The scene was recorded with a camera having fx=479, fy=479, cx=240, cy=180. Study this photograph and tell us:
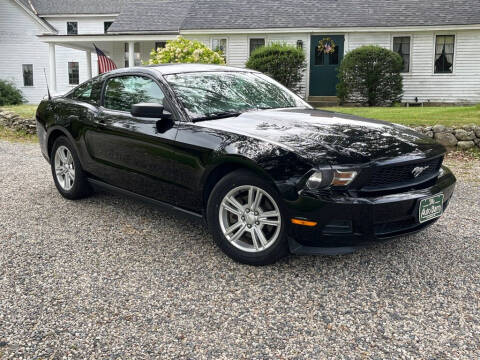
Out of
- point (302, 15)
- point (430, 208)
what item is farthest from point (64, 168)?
point (302, 15)

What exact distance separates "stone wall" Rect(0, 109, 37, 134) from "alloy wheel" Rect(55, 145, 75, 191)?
8018 millimetres

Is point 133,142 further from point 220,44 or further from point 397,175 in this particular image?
point 220,44

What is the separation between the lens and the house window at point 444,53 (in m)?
19.8

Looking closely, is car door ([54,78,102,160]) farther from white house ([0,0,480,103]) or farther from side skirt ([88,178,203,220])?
white house ([0,0,480,103])

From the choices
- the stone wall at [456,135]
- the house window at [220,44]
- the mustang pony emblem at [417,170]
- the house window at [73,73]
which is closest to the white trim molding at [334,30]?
the house window at [220,44]

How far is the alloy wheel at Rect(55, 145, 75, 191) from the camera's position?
5.60 meters

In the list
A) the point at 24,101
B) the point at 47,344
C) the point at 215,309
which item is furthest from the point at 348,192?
the point at 24,101

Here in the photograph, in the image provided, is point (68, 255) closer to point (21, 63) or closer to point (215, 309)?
point (215, 309)

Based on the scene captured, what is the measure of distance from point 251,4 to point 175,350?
21892mm

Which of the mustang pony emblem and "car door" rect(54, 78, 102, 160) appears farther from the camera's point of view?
"car door" rect(54, 78, 102, 160)

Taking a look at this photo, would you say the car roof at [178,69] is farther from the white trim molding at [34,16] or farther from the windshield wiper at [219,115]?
the white trim molding at [34,16]

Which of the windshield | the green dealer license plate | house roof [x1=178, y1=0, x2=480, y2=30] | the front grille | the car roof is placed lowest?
the green dealer license plate

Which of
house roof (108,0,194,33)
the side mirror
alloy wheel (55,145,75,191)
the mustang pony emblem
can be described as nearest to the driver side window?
the side mirror

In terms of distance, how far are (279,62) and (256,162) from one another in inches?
617
